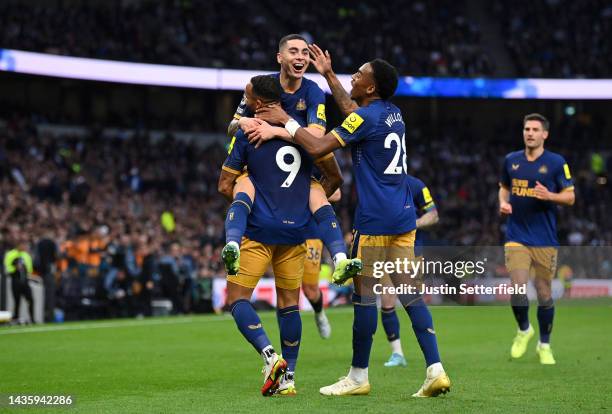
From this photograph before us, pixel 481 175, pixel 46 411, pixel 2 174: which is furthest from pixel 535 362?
pixel 481 175

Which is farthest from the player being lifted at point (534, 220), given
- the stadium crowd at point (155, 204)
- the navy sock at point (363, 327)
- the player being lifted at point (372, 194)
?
the stadium crowd at point (155, 204)

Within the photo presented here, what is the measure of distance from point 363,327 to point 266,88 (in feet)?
6.60

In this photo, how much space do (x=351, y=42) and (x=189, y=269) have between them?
1659cm

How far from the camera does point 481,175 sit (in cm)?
3738

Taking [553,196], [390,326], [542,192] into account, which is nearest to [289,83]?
[390,326]

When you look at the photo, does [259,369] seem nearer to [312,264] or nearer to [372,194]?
[312,264]

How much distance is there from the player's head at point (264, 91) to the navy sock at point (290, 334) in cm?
167

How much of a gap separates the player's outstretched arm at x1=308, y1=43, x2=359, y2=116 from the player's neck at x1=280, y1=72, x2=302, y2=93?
0.69 ft

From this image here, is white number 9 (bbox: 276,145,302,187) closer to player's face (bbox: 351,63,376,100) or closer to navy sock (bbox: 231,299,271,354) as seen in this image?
player's face (bbox: 351,63,376,100)

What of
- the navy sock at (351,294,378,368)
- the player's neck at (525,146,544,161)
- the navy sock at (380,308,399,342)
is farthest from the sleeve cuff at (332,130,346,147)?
the player's neck at (525,146,544,161)

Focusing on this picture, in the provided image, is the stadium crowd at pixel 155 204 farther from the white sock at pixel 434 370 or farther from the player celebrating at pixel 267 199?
the white sock at pixel 434 370

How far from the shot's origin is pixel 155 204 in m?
30.6

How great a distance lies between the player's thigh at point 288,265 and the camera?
8070 millimetres

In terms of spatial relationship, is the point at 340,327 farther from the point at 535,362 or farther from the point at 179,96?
the point at 179,96
